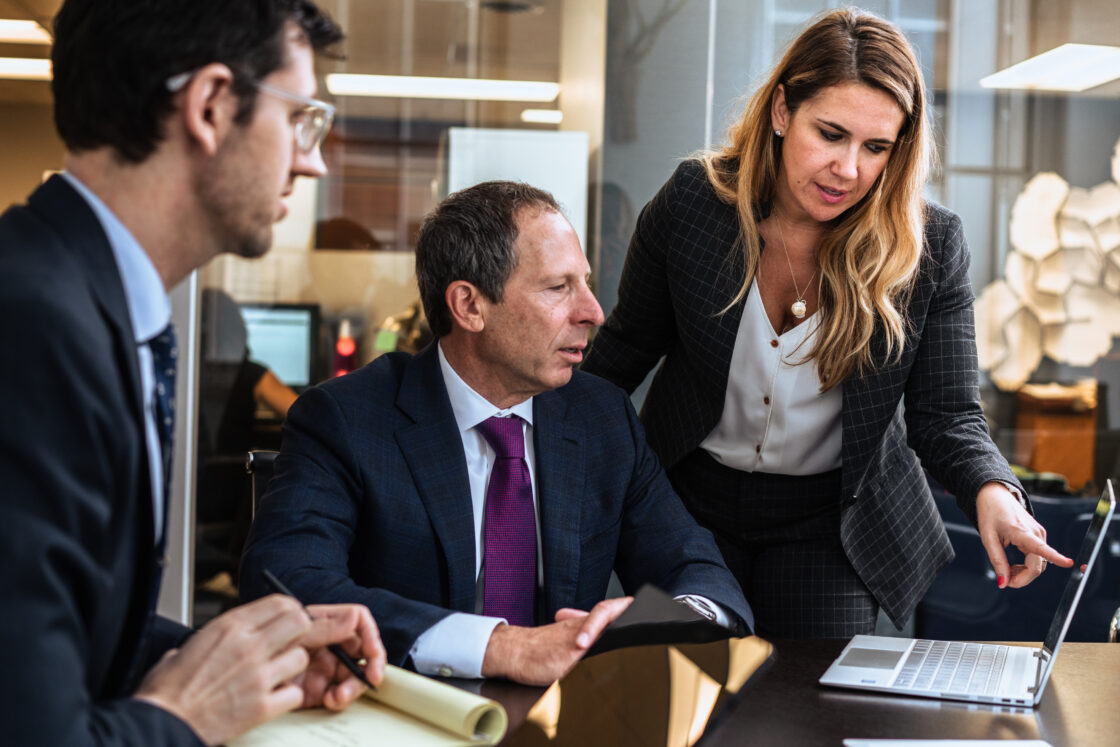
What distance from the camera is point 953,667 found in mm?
1501

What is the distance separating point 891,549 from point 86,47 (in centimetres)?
168

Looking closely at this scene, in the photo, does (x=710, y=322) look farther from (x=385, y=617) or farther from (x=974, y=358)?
(x=385, y=617)

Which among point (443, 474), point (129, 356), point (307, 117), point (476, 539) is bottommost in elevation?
point (476, 539)

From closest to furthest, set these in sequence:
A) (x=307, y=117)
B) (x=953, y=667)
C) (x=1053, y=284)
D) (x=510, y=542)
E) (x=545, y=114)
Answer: (x=307, y=117) → (x=953, y=667) → (x=510, y=542) → (x=545, y=114) → (x=1053, y=284)

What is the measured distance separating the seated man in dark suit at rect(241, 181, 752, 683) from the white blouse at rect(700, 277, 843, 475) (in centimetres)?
29

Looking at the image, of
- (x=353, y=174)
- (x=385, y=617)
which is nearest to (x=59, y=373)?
(x=385, y=617)

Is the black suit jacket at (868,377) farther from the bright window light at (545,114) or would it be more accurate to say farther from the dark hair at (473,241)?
the bright window light at (545,114)

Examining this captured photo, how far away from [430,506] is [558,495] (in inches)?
8.3

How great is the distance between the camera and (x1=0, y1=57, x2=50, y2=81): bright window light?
3516 mm

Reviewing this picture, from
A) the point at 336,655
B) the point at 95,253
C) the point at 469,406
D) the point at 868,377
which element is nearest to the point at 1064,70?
the point at 868,377

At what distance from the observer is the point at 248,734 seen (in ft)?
3.66

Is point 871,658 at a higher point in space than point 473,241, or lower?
lower

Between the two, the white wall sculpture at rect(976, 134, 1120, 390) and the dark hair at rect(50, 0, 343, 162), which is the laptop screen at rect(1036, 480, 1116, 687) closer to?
the dark hair at rect(50, 0, 343, 162)

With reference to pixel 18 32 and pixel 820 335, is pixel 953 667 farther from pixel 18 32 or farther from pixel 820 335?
pixel 18 32
